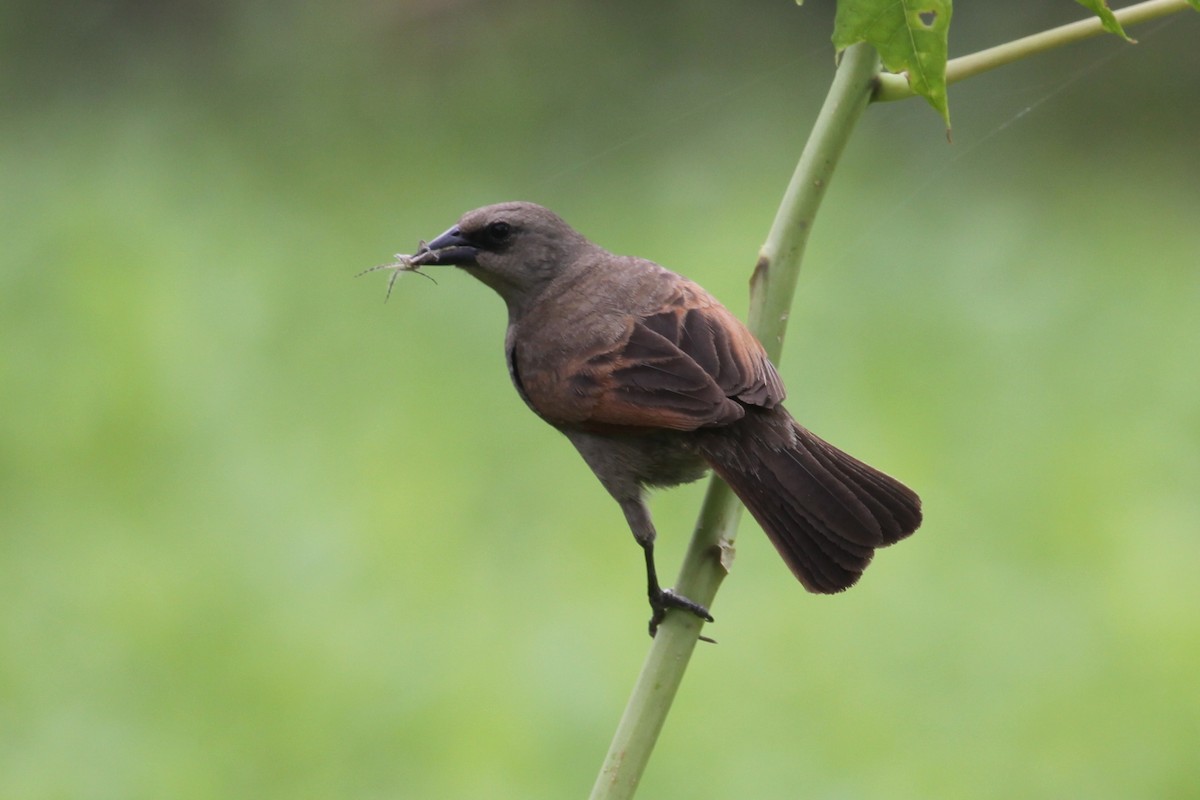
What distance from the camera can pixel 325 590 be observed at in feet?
16.1

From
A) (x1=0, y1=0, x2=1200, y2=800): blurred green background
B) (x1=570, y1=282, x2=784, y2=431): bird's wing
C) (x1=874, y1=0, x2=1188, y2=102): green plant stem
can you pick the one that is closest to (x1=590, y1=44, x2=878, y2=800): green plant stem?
(x1=874, y1=0, x2=1188, y2=102): green plant stem

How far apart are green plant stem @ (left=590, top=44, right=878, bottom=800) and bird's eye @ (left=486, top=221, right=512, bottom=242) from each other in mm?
994

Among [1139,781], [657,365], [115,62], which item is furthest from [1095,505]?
[115,62]

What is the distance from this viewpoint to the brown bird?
239 cm

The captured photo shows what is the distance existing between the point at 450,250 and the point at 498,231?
0.16 m

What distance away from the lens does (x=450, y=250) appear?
9.07 feet

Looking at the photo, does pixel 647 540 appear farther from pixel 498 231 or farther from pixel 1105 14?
pixel 1105 14

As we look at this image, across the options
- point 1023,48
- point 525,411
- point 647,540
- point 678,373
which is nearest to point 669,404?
point 678,373

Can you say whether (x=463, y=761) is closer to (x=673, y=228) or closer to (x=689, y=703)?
(x=689, y=703)

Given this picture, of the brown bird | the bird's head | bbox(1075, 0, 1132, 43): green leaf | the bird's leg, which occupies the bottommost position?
the bird's leg

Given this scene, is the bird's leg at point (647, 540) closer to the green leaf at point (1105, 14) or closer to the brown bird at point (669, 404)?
the brown bird at point (669, 404)

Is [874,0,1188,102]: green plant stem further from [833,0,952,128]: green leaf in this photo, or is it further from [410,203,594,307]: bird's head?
[410,203,594,307]: bird's head

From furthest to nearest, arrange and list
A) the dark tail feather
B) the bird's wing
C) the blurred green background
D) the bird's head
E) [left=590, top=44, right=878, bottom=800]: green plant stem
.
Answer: the blurred green background
the bird's head
the bird's wing
the dark tail feather
[left=590, top=44, right=878, bottom=800]: green plant stem

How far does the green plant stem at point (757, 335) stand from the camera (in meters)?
1.66
